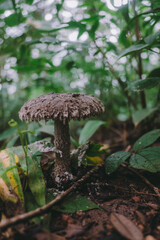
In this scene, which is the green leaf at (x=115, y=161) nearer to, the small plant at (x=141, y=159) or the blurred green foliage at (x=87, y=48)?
the small plant at (x=141, y=159)

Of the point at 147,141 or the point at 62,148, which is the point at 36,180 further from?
the point at 147,141

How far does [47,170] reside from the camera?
230 centimetres

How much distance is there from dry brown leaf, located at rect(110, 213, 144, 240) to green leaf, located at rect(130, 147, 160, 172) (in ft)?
2.05

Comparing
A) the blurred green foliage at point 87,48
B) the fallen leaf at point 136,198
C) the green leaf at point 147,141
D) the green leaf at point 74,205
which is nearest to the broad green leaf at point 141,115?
the blurred green foliage at point 87,48

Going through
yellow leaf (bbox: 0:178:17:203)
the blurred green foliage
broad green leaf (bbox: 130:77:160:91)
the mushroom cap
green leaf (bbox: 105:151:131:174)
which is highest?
the blurred green foliage

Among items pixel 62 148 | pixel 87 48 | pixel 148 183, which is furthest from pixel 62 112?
pixel 87 48

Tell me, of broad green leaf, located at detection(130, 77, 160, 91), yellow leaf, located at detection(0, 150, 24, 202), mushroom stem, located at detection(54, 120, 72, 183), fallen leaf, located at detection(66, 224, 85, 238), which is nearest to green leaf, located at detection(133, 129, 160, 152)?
broad green leaf, located at detection(130, 77, 160, 91)

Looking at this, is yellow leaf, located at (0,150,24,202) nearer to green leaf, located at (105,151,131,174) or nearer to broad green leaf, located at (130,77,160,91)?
green leaf, located at (105,151,131,174)

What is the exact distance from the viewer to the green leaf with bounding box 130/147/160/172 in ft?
6.23

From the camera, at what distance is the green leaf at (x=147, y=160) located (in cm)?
190

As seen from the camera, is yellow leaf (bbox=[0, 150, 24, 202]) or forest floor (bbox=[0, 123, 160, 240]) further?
yellow leaf (bbox=[0, 150, 24, 202])

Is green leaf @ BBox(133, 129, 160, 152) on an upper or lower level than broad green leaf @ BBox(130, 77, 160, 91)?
lower

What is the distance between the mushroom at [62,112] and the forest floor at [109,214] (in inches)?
13.6

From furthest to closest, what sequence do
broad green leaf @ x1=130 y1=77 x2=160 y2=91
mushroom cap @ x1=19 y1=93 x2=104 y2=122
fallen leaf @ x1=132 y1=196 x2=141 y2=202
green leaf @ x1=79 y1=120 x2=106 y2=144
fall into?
green leaf @ x1=79 y1=120 x2=106 y2=144 < broad green leaf @ x1=130 y1=77 x2=160 y2=91 < fallen leaf @ x1=132 y1=196 x2=141 y2=202 < mushroom cap @ x1=19 y1=93 x2=104 y2=122
